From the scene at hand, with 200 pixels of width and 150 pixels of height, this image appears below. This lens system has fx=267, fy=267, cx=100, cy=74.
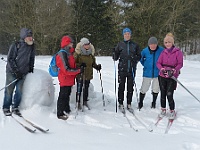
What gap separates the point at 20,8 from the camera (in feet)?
88.1

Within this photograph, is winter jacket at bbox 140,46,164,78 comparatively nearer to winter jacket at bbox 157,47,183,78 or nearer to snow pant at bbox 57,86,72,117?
winter jacket at bbox 157,47,183,78

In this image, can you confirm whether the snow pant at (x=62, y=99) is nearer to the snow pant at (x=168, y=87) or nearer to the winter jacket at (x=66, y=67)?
the winter jacket at (x=66, y=67)

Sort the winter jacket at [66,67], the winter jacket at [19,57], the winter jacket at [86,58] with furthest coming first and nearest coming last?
1. the winter jacket at [86,58]
2. the winter jacket at [19,57]
3. the winter jacket at [66,67]

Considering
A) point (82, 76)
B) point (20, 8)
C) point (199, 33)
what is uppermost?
point (20, 8)

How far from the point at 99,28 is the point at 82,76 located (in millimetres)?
22528

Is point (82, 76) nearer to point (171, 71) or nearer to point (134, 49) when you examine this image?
point (134, 49)

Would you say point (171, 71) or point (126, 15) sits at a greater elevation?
point (126, 15)

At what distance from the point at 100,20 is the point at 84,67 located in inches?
898

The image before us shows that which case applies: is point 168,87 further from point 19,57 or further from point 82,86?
point 19,57

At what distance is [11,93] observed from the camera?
5.46 meters

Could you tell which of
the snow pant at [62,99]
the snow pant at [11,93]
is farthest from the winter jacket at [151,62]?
the snow pant at [11,93]

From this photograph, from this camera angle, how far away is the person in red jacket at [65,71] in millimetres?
5141

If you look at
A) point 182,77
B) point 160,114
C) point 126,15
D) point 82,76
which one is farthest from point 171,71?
point 126,15

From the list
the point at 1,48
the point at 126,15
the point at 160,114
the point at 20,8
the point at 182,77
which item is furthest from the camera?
the point at 1,48
